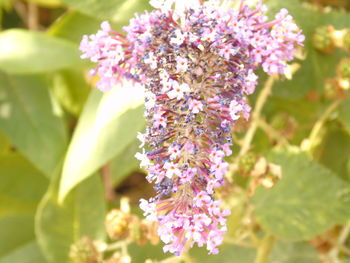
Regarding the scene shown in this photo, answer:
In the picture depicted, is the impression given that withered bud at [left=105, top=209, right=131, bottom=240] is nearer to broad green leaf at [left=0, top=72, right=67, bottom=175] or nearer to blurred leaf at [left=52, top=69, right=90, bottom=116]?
broad green leaf at [left=0, top=72, right=67, bottom=175]

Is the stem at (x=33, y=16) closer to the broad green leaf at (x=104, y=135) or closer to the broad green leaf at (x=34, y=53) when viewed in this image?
the broad green leaf at (x=34, y=53)

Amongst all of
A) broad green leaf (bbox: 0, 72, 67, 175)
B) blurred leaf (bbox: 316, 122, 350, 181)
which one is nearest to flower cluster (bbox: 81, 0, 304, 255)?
broad green leaf (bbox: 0, 72, 67, 175)

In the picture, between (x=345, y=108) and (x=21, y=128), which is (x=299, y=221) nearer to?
(x=345, y=108)

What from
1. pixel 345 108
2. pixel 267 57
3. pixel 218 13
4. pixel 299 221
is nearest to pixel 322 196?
pixel 299 221

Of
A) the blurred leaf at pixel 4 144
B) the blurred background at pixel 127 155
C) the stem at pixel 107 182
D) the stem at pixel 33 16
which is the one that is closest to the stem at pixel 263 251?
the blurred background at pixel 127 155

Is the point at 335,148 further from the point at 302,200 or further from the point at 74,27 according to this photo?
the point at 74,27
